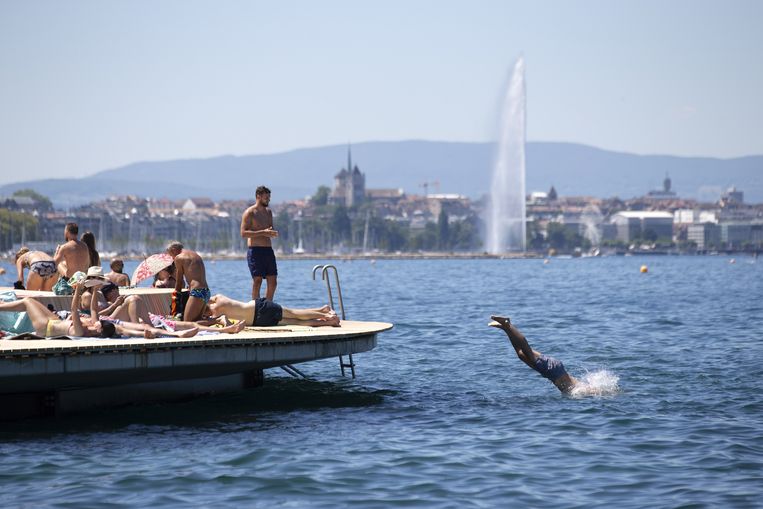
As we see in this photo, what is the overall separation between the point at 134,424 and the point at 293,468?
10.6 feet

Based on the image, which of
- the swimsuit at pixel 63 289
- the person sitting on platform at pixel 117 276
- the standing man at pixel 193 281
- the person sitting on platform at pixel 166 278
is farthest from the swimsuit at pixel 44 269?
the standing man at pixel 193 281

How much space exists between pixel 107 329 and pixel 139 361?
767 mm

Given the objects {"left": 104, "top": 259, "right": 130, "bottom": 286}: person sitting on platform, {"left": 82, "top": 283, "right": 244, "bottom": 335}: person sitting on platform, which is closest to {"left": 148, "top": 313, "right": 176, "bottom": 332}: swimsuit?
{"left": 82, "top": 283, "right": 244, "bottom": 335}: person sitting on platform

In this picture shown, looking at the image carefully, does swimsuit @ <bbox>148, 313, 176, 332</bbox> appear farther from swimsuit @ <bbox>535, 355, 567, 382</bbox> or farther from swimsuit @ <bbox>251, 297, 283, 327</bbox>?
swimsuit @ <bbox>535, 355, 567, 382</bbox>

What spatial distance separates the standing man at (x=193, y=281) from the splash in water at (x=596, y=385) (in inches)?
214

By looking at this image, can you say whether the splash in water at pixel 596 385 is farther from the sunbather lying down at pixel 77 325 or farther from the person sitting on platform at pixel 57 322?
the person sitting on platform at pixel 57 322

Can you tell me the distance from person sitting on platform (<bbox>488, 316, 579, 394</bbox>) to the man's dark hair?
510cm

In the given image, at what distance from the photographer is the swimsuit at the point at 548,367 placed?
58.1 feet

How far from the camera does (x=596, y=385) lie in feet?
61.2

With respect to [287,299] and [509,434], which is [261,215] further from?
[287,299]

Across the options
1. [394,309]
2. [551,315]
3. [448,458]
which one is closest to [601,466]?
[448,458]

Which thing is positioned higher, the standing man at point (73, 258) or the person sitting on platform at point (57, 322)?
the standing man at point (73, 258)

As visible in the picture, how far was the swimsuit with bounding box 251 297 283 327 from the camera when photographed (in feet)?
57.4

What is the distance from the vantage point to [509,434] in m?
14.9
